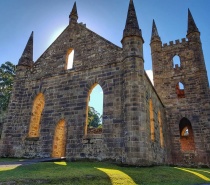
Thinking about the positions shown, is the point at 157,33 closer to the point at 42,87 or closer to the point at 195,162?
the point at 195,162

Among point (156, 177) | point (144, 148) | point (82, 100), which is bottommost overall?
point (156, 177)

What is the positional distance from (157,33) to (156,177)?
22.7 m

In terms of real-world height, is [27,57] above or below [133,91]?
above

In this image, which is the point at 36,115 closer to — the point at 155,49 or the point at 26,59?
the point at 26,59

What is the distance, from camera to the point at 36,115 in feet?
48.7

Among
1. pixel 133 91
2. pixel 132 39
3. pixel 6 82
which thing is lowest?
pixel 133 91

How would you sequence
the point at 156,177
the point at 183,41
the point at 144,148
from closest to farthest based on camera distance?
the point at 156,177, the point at 144,148, the point at 183,41

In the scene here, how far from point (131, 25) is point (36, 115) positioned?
8987 mm

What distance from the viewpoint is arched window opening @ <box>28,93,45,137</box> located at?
14328mm

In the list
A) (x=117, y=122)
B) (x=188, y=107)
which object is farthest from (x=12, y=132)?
(x=188, y=107)

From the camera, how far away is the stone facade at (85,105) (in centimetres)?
1097

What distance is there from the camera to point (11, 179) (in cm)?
591

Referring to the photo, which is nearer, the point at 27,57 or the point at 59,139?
the point at 59,139

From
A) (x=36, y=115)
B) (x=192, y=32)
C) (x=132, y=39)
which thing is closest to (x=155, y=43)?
(x=192, y=32)
